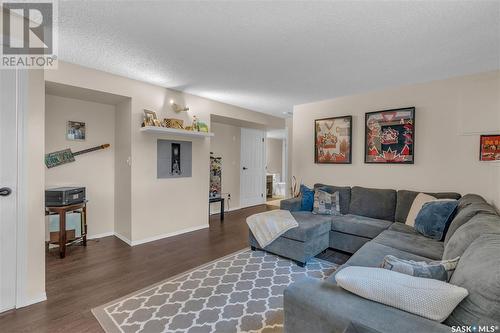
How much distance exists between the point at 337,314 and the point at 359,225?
224cm

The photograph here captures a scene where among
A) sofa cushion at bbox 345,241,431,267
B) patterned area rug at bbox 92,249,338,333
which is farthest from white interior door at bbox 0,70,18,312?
sofa cushion at bbox 345,241,431,267

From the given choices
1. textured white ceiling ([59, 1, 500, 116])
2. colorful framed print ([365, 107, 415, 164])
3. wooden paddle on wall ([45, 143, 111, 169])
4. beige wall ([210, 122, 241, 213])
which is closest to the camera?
textured white ceiling ([59, 1, 500, 116])

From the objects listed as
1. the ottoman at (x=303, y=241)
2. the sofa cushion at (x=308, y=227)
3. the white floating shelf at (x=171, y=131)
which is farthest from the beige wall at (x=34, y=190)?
the sofa cushion at (x=308, y=227)

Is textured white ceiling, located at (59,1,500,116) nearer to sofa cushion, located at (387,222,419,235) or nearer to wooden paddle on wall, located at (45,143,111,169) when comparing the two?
wooden paddle on wall, located at (45,143,111,169)

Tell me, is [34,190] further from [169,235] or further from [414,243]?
[414,243]

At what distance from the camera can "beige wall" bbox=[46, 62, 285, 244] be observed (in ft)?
10.3

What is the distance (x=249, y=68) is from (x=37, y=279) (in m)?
2.96

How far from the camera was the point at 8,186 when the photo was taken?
1.93 meters

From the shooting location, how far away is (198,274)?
2.60 m

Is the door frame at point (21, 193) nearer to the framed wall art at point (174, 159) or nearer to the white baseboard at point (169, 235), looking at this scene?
the white baseboard at point (169, 235)

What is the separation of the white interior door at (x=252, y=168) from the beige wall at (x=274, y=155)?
2324 mm

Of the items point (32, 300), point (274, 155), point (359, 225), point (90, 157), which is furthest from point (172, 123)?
point (274, 155)

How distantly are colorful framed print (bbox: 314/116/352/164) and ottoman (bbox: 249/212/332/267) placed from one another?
134 cm

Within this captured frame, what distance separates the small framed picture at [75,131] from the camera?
3501 mm
